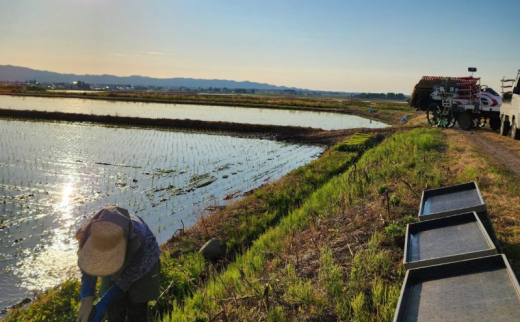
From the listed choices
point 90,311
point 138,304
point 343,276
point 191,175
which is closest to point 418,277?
point 343,276

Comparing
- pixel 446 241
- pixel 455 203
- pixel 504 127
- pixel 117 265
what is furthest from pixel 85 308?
pixel 504 127

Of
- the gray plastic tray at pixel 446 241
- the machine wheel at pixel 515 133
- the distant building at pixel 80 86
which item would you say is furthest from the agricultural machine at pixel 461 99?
the distant building at pixel 80 86

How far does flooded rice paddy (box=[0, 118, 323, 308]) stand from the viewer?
6906mm

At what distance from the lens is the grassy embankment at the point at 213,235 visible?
4.64 m

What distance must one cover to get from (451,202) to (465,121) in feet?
40.3

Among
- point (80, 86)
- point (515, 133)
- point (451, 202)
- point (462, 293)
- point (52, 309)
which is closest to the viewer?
point (462, 293)

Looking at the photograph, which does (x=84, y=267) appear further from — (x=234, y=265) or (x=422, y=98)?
(x=422, y=98)

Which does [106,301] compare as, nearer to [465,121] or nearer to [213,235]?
[213,235]

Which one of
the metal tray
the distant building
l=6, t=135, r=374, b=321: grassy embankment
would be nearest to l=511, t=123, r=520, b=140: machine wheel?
l=6, t=135, r=374, b=321: grassy embankment

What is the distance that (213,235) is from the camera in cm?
729

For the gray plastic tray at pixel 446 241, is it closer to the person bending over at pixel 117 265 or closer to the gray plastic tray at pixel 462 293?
the gray plastic tray at pixel 462 293

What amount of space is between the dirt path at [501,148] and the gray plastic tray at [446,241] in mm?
4324

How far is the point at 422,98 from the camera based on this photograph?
56.8 ft

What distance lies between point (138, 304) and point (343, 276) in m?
2.04
